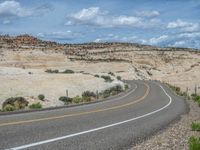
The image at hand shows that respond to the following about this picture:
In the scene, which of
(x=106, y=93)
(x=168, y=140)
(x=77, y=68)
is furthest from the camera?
(x=77, y=68)

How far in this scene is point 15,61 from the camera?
4220 inches

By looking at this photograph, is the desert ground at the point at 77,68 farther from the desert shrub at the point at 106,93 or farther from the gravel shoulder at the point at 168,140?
the gravel shoulder at the point at 168,140

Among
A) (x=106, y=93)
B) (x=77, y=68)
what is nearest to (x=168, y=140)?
(x=106, y=93)

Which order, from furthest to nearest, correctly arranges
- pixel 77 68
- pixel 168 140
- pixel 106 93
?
pixel 77 68 → pixel 106 93 → pixel 168 140

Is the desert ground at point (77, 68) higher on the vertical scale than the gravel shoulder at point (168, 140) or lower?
lower

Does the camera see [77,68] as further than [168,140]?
Yes

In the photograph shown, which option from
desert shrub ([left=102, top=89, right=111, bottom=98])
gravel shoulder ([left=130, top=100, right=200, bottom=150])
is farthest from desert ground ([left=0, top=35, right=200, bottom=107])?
gravel shoulder ([left=130, top=100, right=200, bottom=150])

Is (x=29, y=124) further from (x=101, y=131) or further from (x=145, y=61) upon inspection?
(x=145, y=61)

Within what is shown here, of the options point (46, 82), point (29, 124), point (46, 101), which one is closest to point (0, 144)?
point (29, 124)

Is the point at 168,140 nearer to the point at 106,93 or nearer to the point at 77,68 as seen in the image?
the point at 106,93

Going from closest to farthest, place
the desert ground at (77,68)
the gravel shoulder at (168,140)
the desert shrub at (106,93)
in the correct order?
the gravel shoulder at (168,140), the desert shrub at (106,93), the desert ground at (77,68)

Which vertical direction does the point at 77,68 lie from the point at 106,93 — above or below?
below

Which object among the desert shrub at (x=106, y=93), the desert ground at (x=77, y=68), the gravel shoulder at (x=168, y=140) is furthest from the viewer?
the desert ground at (x=77, y=68)

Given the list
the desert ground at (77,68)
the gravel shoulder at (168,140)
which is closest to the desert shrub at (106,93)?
the desert ground at (77,68)
